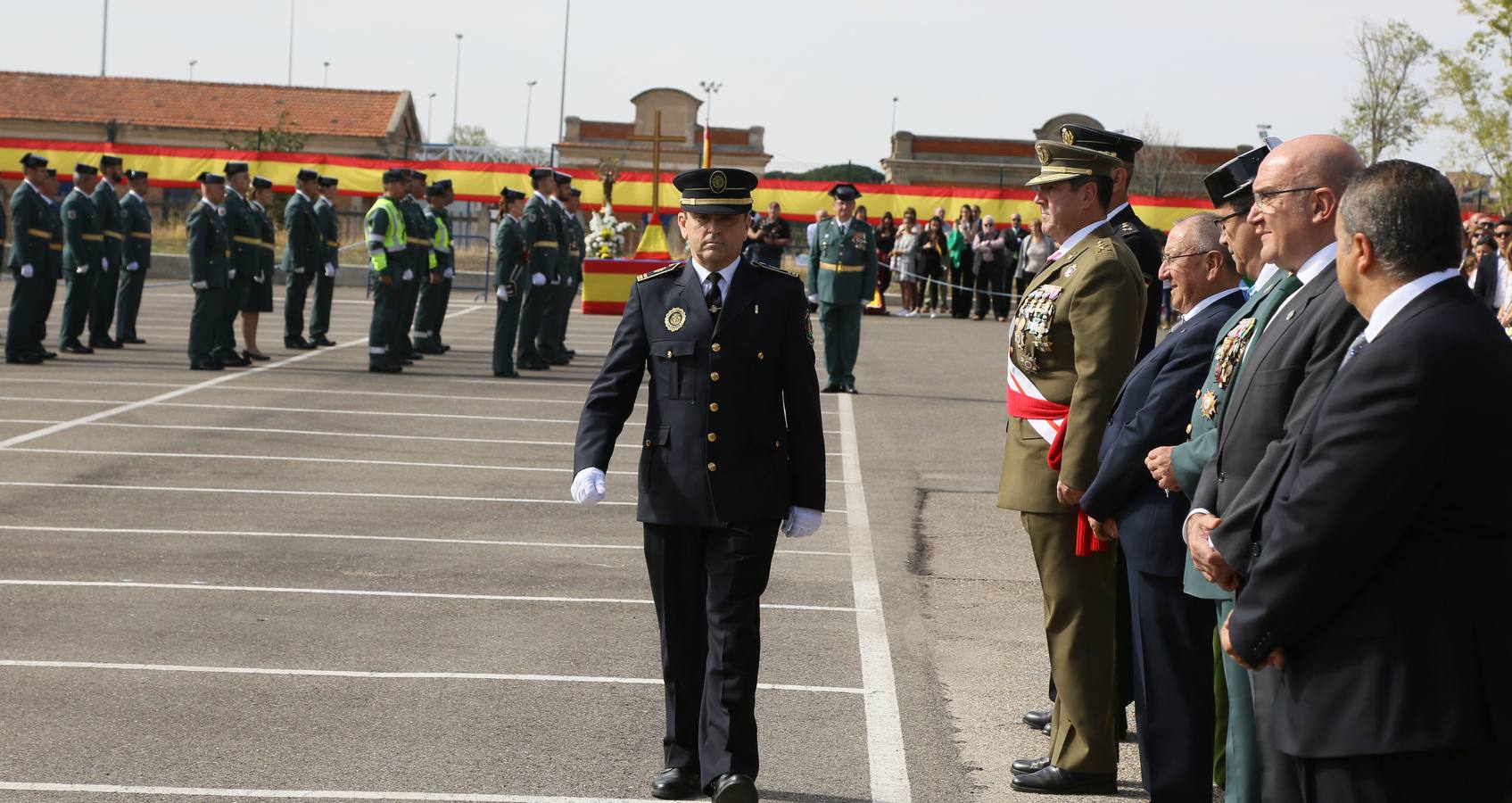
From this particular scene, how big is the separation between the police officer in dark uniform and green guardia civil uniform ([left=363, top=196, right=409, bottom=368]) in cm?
1248

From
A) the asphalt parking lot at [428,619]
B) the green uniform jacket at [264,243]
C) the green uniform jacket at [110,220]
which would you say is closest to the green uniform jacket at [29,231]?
the green uniform jacket at [110,220]

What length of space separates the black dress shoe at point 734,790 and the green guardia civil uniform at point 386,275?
42.7ft

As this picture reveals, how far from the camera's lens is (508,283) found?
17547 mm

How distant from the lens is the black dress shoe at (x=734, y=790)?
479 cm

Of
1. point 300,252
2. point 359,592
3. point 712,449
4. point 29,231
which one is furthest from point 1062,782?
point 300,252

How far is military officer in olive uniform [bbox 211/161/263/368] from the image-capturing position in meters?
17.1

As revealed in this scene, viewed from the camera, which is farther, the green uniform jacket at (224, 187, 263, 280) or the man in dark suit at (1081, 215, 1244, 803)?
the green uniform jacket at (224, 187, 263, 280)

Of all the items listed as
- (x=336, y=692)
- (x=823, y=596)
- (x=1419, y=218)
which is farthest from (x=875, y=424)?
(x=1419, y=218)

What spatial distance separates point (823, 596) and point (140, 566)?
10.9ft

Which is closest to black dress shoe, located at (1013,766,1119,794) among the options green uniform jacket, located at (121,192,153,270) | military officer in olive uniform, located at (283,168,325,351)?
military officer in olive uniform, located at (283,168,325,351)

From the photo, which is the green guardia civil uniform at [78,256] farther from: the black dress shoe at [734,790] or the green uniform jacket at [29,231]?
the black dress shoe at [734,790]

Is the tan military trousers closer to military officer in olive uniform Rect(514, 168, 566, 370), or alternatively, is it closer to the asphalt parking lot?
the asphalt parking lot

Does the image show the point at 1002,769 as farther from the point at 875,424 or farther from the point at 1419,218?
the point at 875,424

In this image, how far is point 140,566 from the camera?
805 cm
